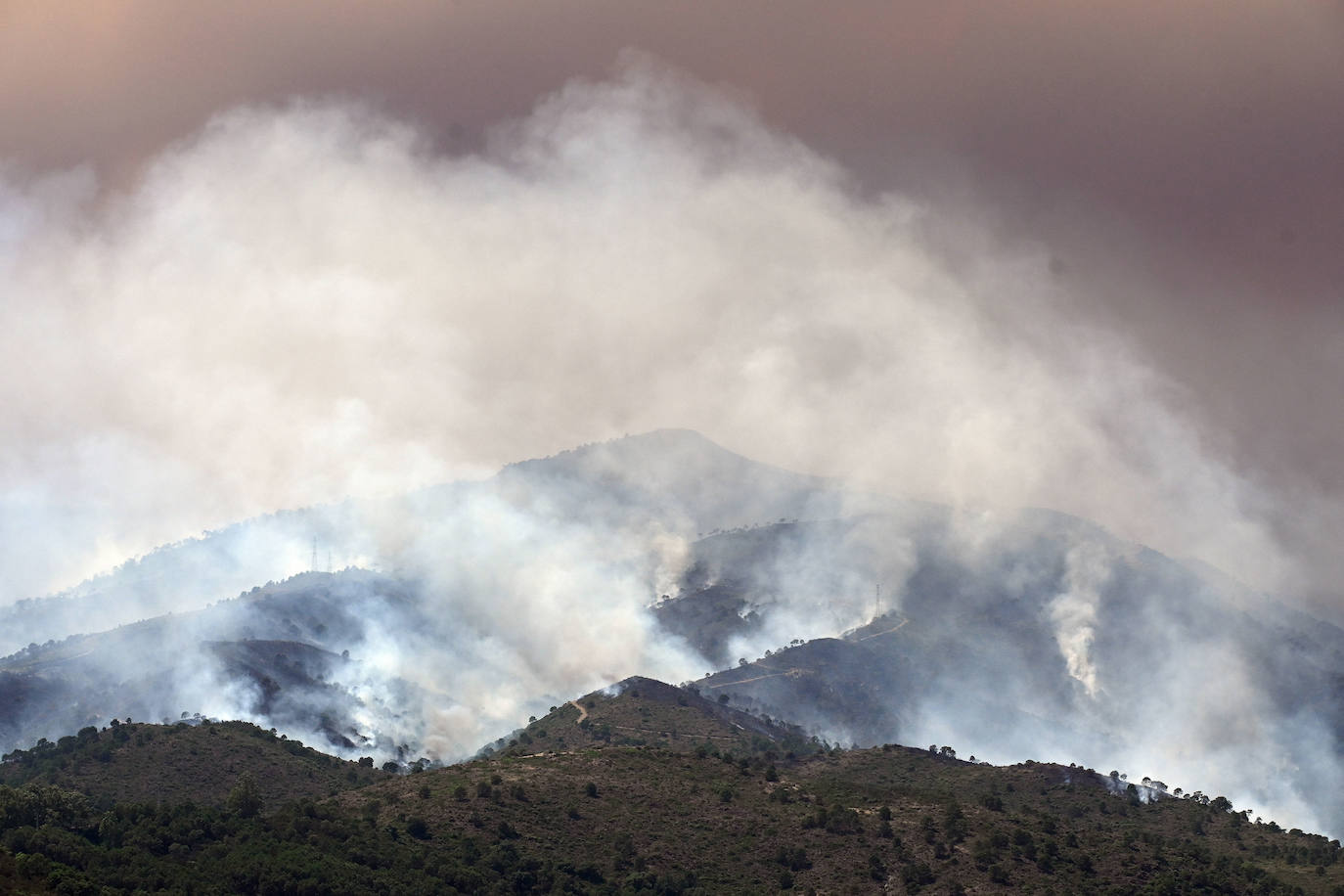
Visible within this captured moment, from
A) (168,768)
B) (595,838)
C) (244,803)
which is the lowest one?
(244,803)

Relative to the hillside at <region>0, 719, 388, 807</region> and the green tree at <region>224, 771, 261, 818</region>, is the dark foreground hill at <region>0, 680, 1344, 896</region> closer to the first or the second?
the green tree at <region>224, 771, 261, 818</region>

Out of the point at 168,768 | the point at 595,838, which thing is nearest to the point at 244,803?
the point at 595,838

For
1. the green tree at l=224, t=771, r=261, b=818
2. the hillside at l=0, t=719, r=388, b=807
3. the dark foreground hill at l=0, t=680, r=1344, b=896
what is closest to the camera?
the dark foreground hill at l=0, t=680, r=1344, b=896

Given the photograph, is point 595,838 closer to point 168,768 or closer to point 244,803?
point 244,803

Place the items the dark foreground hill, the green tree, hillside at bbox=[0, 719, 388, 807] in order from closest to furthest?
the dark foreground hill
the green tree
hillside at bbox=[0, 719, 388, 807]

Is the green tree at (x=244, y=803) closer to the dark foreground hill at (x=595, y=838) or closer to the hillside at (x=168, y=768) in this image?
the dark foreground hill at (x=595, y=838)

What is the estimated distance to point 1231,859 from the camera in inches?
6811

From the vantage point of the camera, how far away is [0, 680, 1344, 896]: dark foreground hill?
13300 cm

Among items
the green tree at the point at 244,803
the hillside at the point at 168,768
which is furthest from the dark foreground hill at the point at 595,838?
the hillside at the point at 168,768

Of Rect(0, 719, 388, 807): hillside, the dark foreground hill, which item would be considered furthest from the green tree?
Rect(0, 719, 388, 807): hillside

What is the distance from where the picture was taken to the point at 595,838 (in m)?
157

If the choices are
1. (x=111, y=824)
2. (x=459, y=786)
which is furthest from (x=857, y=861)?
(x=111, y=824)

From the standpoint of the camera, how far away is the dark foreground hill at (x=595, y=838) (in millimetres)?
133000

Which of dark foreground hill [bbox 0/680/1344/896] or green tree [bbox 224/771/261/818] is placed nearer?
dark foreground hill [bbox 0/680/1344/896]
